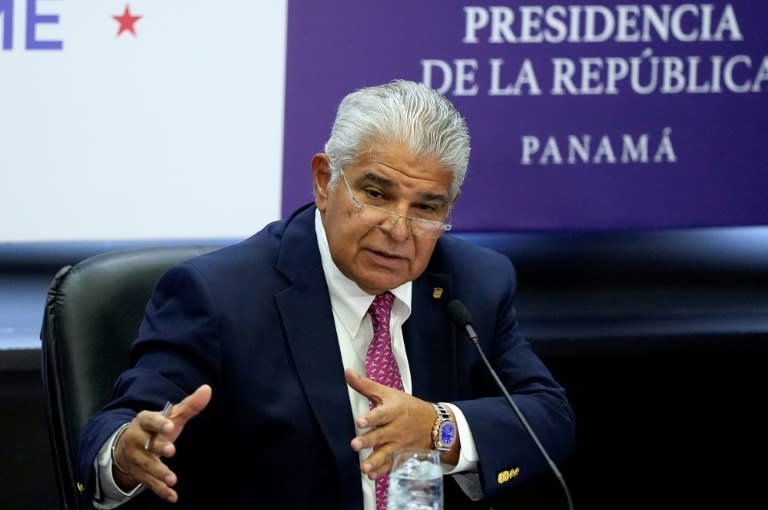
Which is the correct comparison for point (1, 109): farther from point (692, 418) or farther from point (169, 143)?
point (692, 418)

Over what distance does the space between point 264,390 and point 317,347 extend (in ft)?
0.44

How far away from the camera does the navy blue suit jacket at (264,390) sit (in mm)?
2133

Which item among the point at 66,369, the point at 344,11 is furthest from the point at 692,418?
the point at 66,369

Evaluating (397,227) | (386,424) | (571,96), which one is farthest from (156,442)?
(571,96)

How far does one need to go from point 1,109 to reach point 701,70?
78.1 inches

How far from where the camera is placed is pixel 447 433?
2.13 metres

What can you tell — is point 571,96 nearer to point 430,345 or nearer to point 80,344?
point 430,345

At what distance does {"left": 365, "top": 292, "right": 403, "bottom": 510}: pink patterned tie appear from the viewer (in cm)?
222

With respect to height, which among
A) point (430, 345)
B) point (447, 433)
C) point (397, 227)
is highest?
point (397, 227)

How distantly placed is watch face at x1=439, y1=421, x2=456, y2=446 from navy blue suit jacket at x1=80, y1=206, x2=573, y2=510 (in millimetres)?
62

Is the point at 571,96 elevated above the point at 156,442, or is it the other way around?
the point at 571,96

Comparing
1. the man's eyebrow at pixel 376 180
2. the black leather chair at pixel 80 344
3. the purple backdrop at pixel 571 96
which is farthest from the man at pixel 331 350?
the purple backdrop at pixel 571 96

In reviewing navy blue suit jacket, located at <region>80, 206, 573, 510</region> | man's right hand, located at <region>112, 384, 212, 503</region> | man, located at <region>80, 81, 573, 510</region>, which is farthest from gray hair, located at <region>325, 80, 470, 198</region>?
man's right hand, located at <region>112, 384, 212, 503</region>

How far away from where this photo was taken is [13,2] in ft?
10.3
